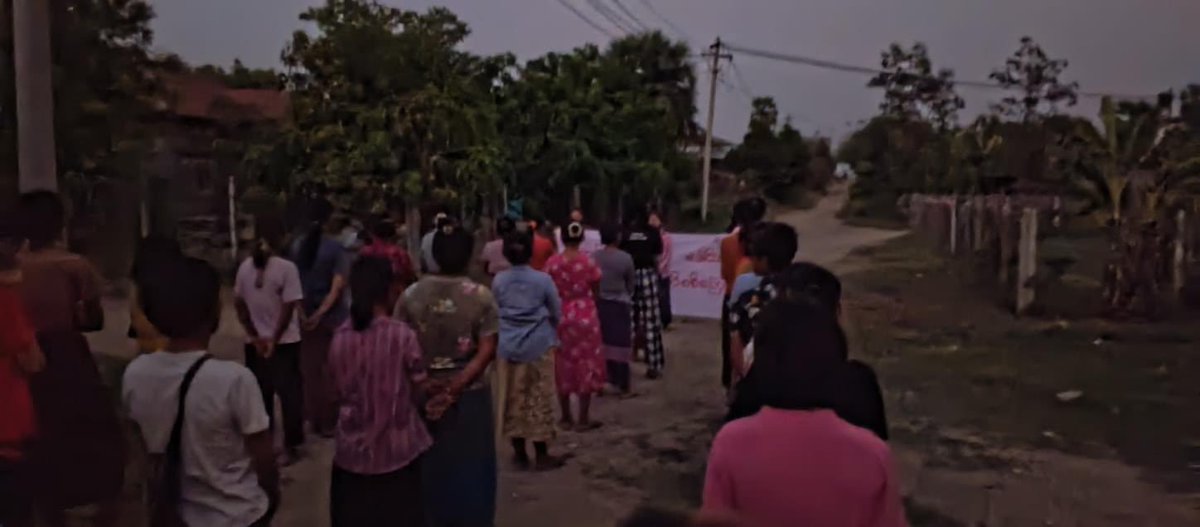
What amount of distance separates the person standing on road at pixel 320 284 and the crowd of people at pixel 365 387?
0.01m

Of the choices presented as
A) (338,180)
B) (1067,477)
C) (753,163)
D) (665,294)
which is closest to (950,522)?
(1067,477)

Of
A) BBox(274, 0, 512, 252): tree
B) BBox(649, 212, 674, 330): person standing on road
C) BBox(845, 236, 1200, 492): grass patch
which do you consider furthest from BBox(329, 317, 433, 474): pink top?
BBox(274, 0, 512, 252): tree

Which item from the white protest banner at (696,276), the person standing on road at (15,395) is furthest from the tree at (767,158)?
the person standing on road at (15,395)

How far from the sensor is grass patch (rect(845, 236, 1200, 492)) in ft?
29.7

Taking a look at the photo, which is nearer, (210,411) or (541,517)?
(210,411)

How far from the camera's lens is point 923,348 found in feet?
46.5

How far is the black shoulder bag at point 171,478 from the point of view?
347 cm

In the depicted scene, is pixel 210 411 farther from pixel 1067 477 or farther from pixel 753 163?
pixel 753 163

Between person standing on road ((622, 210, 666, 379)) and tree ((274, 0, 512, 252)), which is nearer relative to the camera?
person standing on road ((622, 210, 666, 379))

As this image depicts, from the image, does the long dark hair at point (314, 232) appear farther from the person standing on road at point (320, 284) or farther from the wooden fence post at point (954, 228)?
the wooden fence post at point (954, 228)

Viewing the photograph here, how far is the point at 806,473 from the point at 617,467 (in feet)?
17.6

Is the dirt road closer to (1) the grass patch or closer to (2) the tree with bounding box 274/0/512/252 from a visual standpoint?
(1) the grass patch

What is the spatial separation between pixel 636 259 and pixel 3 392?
759 cm

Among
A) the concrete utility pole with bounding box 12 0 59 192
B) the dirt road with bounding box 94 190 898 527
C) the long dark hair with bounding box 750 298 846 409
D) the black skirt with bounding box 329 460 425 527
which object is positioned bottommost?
the dirt road with bounding box 94 190 898 527
